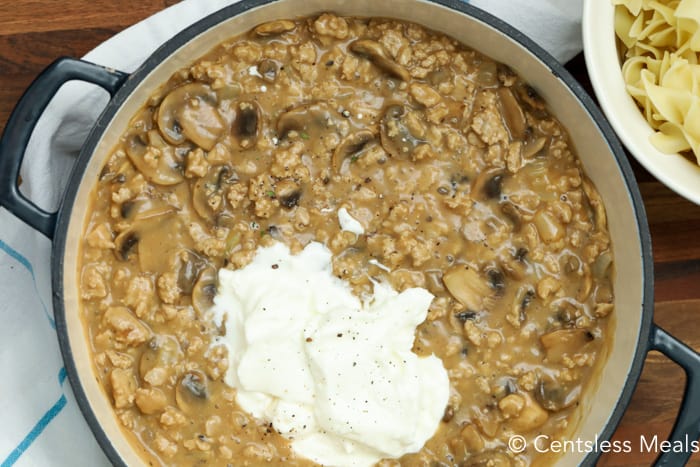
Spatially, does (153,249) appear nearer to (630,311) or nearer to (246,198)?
(246,198)

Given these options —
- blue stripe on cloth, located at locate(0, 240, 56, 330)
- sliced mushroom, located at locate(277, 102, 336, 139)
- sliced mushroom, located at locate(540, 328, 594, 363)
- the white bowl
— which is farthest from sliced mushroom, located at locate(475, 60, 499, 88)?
blue stripe on cloth, located at locate(0, 240, 56, 330)

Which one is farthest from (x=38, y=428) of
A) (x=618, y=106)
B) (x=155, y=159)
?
(x=618, y=106)

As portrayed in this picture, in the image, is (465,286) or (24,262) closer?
(465,286)

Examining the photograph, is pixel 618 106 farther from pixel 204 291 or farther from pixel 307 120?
Result: pixel 204 291

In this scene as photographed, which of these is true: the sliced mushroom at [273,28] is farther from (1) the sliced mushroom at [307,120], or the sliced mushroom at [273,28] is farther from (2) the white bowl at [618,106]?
(2) the white bowl at [618,106]

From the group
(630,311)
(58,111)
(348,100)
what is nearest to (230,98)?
(348,100)

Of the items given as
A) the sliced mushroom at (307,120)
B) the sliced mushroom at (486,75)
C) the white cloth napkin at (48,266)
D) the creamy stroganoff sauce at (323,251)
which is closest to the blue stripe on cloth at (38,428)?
the white cloth napkin at (48,266)

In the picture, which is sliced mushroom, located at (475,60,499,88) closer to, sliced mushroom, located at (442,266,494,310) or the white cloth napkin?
the white cloth napkin
